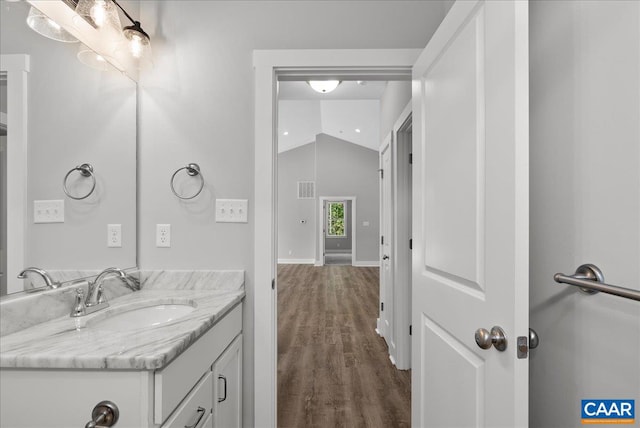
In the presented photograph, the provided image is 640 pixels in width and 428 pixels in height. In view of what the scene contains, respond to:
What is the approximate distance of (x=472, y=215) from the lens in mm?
1013

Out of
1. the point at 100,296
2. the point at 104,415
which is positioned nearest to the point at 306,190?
the point at 100,296

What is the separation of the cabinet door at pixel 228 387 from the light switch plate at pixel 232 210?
0.59m

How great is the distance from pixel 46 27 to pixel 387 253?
2.86m

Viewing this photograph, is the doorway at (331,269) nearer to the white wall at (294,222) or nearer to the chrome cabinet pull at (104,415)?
the white wall at (294,222)

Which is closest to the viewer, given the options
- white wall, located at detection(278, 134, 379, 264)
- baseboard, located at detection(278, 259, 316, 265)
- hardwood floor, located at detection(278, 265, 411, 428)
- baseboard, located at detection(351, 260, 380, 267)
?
hardwood floor, located at detection(278, 265, 411, 428)

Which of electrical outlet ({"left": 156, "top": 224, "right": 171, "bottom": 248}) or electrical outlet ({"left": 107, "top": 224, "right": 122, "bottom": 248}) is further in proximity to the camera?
electrical outlet ({"left": 156, "top": 224, "right": 171, "bottom": 248})

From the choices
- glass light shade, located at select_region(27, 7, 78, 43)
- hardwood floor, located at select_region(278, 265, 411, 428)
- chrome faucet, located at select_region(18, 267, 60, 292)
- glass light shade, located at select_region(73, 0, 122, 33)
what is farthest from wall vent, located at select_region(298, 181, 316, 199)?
chrome faucet, located at select_region(18, 267, 60, 292)

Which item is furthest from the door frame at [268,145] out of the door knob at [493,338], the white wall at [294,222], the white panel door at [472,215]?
the white wall at [294,222]

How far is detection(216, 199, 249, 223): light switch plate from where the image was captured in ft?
5.33

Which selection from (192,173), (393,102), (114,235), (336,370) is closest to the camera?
(114,235)

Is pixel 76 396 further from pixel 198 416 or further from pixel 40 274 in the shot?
pixel 40 274

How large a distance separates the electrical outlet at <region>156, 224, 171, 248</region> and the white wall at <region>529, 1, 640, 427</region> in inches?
63.4

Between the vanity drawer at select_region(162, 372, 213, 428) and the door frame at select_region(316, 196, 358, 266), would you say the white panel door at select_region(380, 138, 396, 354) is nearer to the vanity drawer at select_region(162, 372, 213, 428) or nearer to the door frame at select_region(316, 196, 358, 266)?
the vanity drawer at select_region(162, 372, 213, 428)

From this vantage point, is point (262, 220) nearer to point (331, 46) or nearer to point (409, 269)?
point (331, 46)
